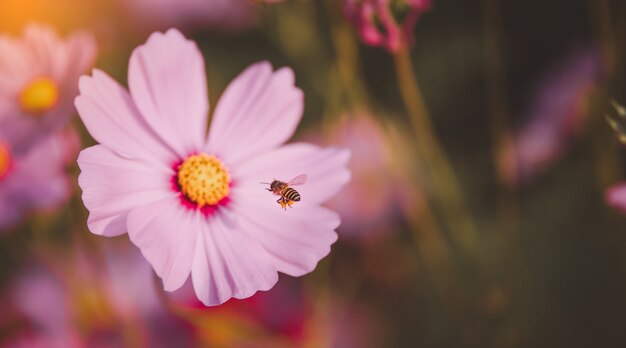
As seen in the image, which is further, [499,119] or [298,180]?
[499,119]

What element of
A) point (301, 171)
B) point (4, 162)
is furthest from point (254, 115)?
point (4, 162)

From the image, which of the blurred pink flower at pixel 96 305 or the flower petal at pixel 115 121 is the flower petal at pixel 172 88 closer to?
the flower petal at pixel 115 121

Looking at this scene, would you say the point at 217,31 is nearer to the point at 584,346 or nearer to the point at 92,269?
the point at 92,269

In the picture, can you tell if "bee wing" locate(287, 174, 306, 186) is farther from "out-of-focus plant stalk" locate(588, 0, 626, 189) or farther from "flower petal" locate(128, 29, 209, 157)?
"out-of-focus plant stalk" locate(588, 0, 626, 189)

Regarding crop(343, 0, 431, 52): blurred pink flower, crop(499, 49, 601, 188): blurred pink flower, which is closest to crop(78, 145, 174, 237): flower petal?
crop(343, 0, 431, 52): blurred pink flower

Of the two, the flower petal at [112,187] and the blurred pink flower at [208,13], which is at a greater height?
the blurred pink flower at [208,13]

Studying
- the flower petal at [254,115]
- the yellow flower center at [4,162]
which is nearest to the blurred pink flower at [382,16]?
the flower petal at [254,115]

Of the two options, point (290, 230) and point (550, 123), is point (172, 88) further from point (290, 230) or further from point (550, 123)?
point (550, 123)

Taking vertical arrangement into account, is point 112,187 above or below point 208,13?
below
